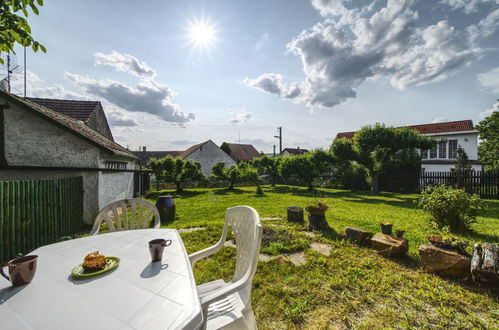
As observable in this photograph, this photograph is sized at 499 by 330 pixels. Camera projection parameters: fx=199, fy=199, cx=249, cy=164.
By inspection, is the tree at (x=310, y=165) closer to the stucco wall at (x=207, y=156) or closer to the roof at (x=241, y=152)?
the stucco wall at (x=207, y=156)

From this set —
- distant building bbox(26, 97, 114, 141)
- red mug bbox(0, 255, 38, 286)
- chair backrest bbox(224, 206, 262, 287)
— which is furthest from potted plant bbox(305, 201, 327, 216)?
distant building bbox(26, 97, 114, 141)

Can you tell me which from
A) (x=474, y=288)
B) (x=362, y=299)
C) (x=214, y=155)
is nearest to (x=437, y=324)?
(x=362, y=299)

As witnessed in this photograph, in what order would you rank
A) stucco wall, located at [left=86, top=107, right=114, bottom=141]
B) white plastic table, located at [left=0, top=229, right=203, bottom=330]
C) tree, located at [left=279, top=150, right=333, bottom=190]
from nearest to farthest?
1. white plastic table, located at [left=0, top=229, right=203, bottom=330]
2. stucco wall, located at [left=86, top=107, right=114, bottom=141]
3. tree, located at [left=279, top=150, right=333, bottom=190]

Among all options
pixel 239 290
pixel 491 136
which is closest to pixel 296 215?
pixel 239 290

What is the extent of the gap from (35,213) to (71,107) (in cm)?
1207

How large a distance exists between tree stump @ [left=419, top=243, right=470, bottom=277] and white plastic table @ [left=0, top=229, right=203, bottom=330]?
3.71m

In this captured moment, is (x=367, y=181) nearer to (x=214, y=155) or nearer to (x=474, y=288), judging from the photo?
(x=474, y=288)

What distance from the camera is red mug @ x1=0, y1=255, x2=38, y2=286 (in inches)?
48.4

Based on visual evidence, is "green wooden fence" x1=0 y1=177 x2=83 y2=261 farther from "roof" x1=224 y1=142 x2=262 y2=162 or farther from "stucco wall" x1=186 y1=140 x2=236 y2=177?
"roof" x1=224 y1=142 x2=262 y2=162

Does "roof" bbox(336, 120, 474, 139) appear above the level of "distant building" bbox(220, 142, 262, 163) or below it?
above

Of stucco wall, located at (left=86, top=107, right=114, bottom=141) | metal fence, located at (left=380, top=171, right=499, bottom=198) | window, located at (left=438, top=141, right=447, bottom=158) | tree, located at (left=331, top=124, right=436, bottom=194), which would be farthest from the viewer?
window, located at (left=438, top=141, right=447, bottom=158)

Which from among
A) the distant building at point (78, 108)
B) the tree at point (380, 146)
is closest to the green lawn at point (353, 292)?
the tree at point (380, 146)

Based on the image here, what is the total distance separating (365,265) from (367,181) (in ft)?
47.0

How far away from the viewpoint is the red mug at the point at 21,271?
1229 mm
